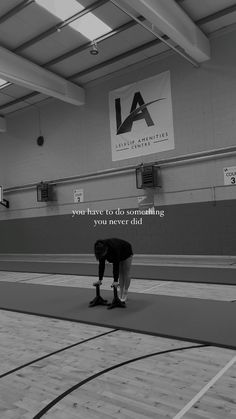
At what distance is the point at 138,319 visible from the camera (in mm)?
3049

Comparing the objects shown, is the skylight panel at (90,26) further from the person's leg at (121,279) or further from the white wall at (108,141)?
the person's leg at (121,279)

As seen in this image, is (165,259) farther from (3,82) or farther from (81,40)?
(3,82)

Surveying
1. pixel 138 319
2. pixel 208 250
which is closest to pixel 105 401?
pixel 138 319

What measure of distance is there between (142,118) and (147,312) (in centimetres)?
524

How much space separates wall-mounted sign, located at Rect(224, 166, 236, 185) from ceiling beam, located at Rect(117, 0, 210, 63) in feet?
7.40

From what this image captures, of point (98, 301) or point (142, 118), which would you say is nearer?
point (98, 301)

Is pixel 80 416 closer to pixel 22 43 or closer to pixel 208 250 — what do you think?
pixel 208 250

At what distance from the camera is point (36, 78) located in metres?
7.38

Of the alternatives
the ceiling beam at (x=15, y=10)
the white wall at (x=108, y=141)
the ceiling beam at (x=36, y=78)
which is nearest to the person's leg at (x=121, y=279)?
the white wall at (x=108, y=141)

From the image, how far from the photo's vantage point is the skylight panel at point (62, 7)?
5452 millimetres

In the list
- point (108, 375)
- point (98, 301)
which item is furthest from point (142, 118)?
point (108, 375)

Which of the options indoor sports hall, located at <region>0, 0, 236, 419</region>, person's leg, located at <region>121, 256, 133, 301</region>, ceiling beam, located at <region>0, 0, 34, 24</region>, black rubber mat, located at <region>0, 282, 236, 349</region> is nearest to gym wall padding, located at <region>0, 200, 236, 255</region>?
indoor sports hall, located at <region>0, 0, 236, 419</region>

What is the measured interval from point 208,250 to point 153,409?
530 cm

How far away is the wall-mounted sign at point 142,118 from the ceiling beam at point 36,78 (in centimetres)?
98
